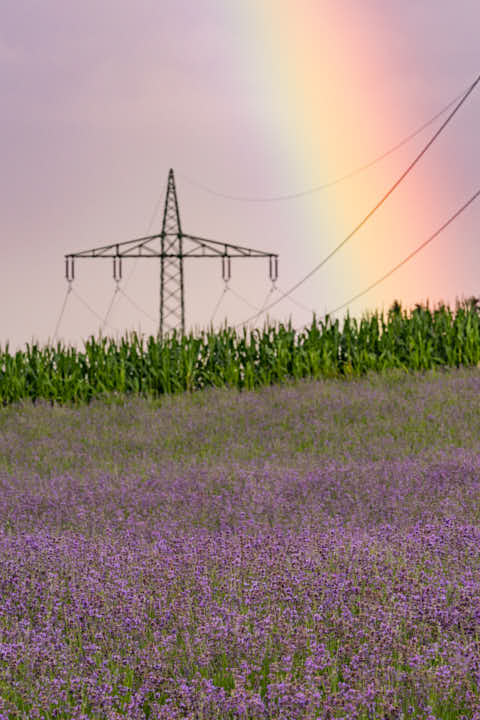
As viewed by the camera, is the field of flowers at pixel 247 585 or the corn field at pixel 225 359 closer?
the field of flowers at pixel 247 585

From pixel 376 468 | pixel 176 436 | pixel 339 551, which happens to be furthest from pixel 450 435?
pixel 339 551

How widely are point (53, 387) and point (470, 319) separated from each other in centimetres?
962

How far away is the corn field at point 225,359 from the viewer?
17250 mm

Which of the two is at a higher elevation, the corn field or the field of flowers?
the corn field

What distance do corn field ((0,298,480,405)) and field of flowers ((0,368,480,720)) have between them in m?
6.92

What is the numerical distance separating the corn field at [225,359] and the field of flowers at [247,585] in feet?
22.7

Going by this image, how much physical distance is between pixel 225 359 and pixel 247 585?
44.8 feet

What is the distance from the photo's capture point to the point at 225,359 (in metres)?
17.8

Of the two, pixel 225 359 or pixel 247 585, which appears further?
pixel 225 359

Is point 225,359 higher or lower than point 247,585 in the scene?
higher

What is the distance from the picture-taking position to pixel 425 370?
17844mm

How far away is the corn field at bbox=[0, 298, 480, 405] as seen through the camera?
17.2m

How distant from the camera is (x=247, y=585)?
4258 millimetres

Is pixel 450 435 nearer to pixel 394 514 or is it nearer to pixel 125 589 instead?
pixel 394 514
